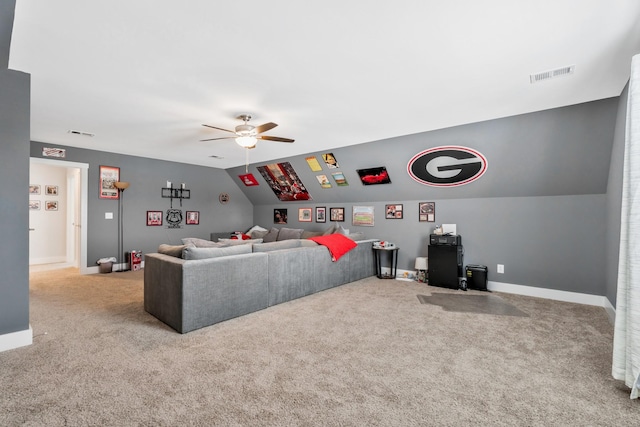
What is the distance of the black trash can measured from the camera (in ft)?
15.6

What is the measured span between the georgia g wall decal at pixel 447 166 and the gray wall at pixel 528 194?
0.12 metres

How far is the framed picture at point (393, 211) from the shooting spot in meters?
5.92

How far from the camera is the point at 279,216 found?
27.3 feet

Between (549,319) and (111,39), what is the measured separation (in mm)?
5085

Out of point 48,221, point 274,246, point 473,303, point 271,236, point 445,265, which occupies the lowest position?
point 473,303

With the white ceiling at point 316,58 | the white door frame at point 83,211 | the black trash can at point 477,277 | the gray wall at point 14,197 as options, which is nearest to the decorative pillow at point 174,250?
the gray wall at point 14,197

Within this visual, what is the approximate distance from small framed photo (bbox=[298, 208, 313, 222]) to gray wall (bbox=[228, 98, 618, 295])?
7.24ft

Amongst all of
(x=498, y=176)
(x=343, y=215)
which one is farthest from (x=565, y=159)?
(x=343, y=215)

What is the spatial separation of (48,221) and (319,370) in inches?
310

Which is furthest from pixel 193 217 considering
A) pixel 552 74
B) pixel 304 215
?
pixel 552 74

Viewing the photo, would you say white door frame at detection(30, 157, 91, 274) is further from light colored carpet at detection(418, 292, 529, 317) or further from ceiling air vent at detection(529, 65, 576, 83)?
ceiling air vent at detection(529, 65, 576, 83)

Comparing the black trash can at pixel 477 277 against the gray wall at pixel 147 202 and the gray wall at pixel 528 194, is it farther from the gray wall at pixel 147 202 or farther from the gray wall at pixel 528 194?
the gray wall at pixel 147 202

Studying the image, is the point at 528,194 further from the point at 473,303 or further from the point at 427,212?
the point at 473,303

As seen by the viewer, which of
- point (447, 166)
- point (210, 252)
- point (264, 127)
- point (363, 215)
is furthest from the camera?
point (363, 215)
